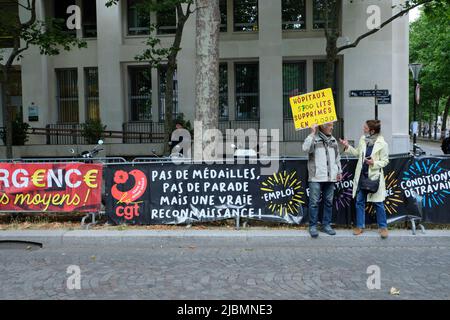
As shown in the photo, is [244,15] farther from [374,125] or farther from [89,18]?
[374,125]

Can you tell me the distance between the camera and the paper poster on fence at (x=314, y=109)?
7.77 m

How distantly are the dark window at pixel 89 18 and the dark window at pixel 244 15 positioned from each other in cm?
667

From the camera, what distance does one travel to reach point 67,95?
74.0 feet

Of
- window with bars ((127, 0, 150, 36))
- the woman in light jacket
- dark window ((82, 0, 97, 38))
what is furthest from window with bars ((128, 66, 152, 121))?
the woman in light jacket

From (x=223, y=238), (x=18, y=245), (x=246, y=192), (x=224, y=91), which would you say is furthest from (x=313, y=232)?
(x=224, y=91)

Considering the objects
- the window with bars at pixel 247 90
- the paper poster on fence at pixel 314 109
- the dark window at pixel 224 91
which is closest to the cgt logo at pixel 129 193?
the paper poster on fence at pixel 314 109

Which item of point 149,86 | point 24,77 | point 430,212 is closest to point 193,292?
point 430,212

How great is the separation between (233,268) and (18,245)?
12.9 ft

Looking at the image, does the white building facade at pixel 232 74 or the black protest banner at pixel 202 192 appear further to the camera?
the white building facade at pixel 232 74

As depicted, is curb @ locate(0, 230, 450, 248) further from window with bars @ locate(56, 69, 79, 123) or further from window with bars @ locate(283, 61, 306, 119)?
window with bars @ locate(56, 69, 79, 123)

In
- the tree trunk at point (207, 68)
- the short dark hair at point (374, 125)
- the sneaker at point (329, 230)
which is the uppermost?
the tree trunk at point (207, 68)

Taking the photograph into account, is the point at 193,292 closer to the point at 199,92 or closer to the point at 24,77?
the point at 199,92

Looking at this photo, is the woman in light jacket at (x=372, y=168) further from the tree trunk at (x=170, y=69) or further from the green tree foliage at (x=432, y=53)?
the green tree foliage at (x=432, y=53)
